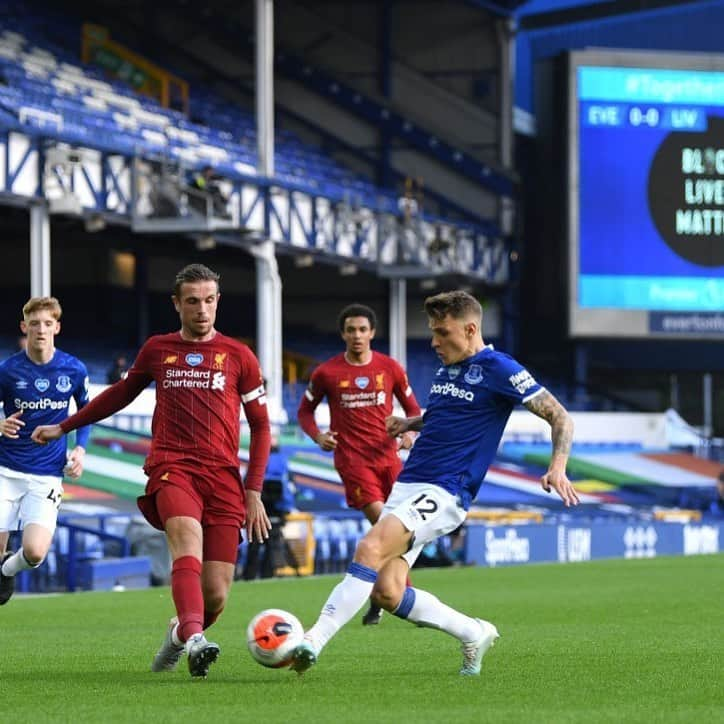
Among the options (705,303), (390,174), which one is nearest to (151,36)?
(390,174)

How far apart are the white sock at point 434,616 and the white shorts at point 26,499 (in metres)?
5.09

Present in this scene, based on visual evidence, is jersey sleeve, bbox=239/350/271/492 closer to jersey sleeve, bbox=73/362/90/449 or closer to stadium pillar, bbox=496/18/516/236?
jersey sleeve, bbox=73/362/90/449

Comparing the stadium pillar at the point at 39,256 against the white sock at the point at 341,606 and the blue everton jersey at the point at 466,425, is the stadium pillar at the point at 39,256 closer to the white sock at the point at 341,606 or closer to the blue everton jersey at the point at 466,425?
the blue everton jersey at the point at 466,425

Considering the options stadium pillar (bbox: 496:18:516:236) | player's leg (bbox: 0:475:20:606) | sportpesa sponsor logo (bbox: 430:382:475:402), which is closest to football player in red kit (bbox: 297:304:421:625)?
player's leg (bbox: 0:475:20:606)

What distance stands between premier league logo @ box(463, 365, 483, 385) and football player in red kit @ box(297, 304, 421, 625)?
5.66 metres

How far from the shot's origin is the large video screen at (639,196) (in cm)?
4131

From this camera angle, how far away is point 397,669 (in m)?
9.65

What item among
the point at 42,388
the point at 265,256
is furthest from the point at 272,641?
the point at 265,256

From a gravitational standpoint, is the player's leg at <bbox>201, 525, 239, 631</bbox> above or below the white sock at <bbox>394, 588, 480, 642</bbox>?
above

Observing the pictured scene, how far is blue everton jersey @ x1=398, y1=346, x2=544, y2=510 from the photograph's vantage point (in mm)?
8820

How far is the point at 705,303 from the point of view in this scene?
4206 cm

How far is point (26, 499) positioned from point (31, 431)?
52cm

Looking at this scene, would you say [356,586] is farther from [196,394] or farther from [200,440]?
[196,394]

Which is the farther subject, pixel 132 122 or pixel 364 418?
pixel 132 122
